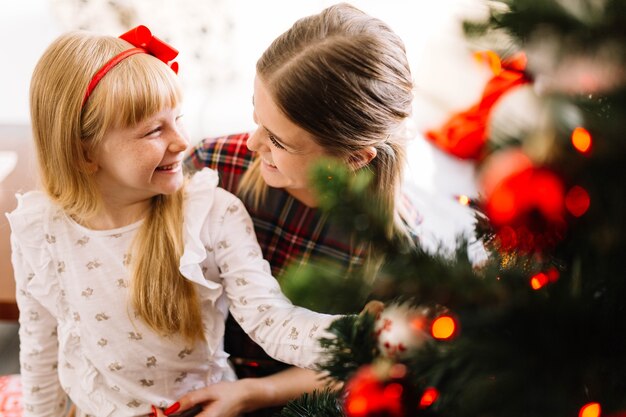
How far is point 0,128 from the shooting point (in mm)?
1789

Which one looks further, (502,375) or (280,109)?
(280,109)

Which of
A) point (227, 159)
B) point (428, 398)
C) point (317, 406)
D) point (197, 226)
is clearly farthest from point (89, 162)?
point (428, 398)

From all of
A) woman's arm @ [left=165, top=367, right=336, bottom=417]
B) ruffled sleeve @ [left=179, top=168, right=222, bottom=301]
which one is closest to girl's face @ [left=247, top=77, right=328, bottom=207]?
ruffled sleeve @ [left=179, top=168, right=222, bottom=301]

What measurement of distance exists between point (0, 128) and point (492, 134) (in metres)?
1.73

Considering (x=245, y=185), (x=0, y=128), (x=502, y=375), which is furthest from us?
(x=0, y=128)

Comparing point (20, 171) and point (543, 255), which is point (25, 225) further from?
point (543, 255)

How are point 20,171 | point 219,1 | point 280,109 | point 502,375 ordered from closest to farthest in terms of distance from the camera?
point 502,375, point 280,109, point 20,171, point 219,1

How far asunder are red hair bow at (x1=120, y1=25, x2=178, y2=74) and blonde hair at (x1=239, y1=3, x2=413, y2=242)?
0.48 ft

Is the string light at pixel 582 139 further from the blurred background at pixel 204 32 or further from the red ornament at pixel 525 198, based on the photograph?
the blurred background at pixel 204 32

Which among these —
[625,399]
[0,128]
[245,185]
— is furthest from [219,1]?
[625,399]

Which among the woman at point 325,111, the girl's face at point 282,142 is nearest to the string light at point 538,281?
the woman at point 325,111

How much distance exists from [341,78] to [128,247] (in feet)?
1.46

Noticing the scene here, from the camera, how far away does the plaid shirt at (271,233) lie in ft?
3.83

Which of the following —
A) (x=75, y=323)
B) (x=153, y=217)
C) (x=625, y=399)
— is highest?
(x=625, y=399)
